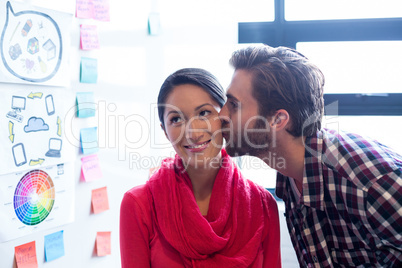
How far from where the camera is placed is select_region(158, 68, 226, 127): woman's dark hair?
132cm

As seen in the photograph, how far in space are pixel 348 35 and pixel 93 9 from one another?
142 centimetres

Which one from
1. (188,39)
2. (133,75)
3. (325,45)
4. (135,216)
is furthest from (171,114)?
(325,45)

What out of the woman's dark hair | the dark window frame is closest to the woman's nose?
the woman's dark hair

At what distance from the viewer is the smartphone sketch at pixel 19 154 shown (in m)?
1.33

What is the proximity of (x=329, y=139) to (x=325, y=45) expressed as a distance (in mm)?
1204

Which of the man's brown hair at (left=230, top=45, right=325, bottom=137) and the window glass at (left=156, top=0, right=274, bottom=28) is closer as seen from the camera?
the man's brown hair at (left=230, top=45, right=325, bottom=137)

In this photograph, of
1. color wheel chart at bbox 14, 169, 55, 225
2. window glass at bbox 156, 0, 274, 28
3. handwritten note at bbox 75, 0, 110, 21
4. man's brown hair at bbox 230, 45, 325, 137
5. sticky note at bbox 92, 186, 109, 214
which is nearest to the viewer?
man's brown hair at bbox 230, 45, 325, 137

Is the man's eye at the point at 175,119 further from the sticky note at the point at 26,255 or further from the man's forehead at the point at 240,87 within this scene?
the sticky note at the point at 26,255

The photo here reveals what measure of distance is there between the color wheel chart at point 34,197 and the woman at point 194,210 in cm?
35

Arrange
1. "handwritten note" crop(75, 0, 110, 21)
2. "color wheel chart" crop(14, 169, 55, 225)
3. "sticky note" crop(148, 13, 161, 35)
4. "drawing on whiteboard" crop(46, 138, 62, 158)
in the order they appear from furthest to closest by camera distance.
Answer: "sticky note" crop(148, 13, 161, 35), "handwritten note" crop(75, 0, 110, 21), "drawing on whiteboard" crop(46, 138, 62, 158), "color wheel chart" crop(14, 169, 55, 225)

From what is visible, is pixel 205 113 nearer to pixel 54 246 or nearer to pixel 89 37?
pixel 89 37

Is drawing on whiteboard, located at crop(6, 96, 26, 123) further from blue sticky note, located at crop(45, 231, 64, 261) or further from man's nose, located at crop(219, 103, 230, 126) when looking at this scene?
man's nose, located at crop(219, 103, 230, 126)

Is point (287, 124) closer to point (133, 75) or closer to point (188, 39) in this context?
point (133, 75)

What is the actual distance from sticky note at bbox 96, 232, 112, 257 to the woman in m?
0.48
